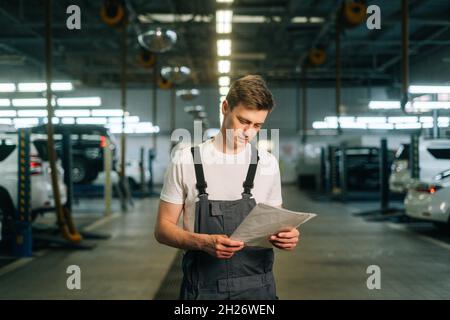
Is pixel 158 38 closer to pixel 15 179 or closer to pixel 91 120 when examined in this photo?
pixel 15 179

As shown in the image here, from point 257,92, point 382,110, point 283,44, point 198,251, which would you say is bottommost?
point 198,251

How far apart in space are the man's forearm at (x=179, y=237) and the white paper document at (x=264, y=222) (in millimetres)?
118

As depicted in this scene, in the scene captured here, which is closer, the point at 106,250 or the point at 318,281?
the point at 318,281

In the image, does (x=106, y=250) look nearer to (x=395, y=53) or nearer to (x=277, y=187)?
(x=277, y=187)

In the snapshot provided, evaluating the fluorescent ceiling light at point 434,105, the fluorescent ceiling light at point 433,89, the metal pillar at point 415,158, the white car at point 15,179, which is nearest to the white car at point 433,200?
the metal pillar at point 415,158

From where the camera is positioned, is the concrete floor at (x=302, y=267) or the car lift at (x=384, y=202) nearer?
the concrete floor at (x=302, y=267)

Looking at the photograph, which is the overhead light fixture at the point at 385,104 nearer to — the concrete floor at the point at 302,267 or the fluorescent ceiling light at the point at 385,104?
the fluorescent ceiling light at the point at 385,104

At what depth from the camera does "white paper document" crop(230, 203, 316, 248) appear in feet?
6.08

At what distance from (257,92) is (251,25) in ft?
45.3

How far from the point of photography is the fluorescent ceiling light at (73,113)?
47.7 feet

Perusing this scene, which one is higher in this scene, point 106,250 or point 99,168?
point 99,168

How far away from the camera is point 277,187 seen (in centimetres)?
219

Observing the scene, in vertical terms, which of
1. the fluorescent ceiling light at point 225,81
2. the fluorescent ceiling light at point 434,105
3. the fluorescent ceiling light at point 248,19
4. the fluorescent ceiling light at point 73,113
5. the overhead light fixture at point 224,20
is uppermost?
the fluorescent ceiling light at point 248,19
